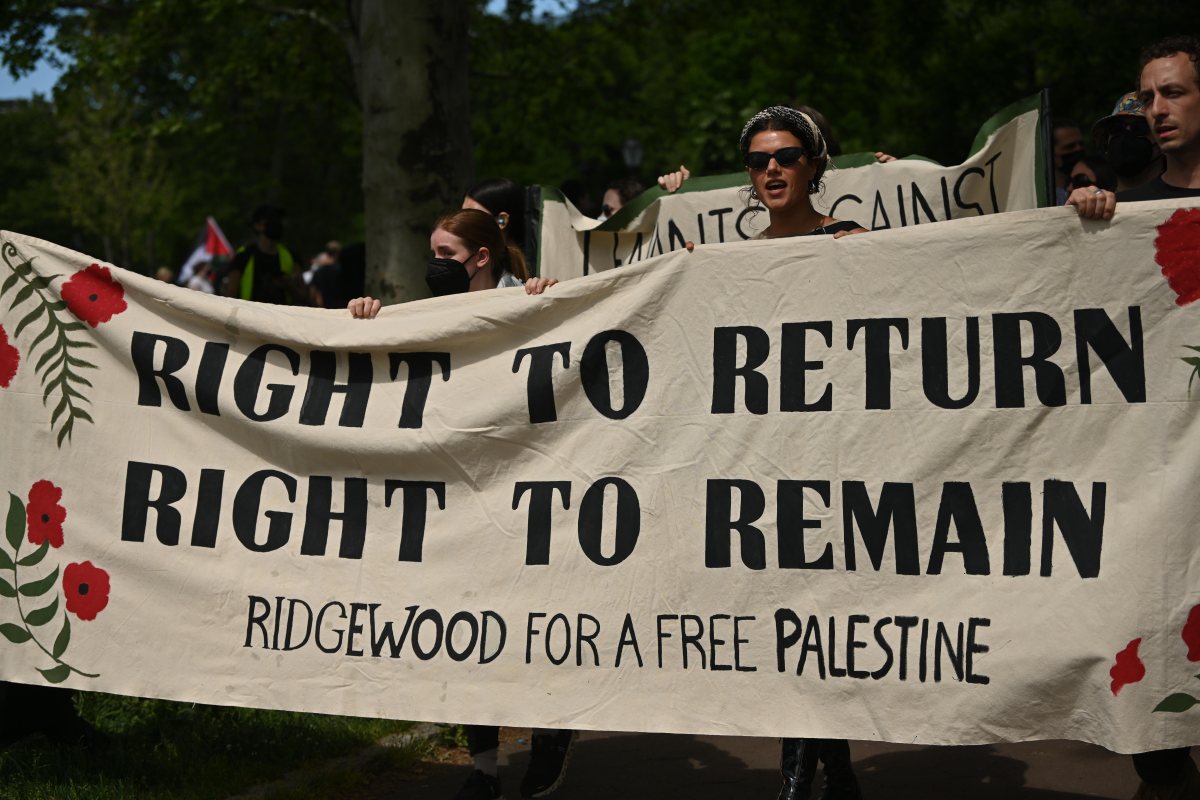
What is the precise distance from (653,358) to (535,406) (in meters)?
0.39

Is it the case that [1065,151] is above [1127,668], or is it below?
above

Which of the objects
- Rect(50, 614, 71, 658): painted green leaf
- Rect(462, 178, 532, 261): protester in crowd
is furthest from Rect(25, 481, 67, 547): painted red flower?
Rect(462, 178, 532, 261): protester in crowd

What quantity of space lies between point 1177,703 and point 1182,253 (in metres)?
1.16

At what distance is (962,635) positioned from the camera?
397cm

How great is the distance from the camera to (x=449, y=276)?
16.5 ft

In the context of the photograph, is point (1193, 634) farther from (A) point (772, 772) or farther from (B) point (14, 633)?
(B) point (14, 633)

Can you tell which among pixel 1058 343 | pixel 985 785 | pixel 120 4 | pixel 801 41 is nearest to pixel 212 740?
pixel 985 785

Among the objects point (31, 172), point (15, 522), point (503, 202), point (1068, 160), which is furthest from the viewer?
point (31, 172)

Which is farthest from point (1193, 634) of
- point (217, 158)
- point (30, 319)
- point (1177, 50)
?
point (217, 158)

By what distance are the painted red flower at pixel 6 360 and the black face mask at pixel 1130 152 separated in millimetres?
3689

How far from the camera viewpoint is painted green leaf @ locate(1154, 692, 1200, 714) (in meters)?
3.79

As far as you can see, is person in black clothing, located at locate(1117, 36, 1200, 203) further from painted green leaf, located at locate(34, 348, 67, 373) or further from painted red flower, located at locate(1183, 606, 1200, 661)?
painted green leaf, located at locate(34, 348, 67, 373)

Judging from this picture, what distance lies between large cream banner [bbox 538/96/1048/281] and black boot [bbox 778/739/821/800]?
88.9 inches

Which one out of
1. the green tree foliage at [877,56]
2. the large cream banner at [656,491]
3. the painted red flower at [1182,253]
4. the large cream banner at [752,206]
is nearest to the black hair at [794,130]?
the large cream banner at [656,491]
